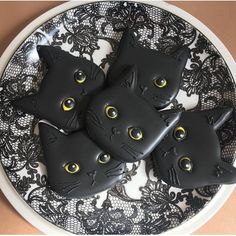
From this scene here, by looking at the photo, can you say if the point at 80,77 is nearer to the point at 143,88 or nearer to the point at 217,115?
the point at 143,88

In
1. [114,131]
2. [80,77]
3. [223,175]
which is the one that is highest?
[80,77]

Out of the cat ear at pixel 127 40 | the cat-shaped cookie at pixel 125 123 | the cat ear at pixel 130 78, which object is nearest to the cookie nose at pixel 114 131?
the cat-shaped cookie at pixel 125 123

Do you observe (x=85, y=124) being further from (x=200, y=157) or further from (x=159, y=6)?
(x=159, y=6)

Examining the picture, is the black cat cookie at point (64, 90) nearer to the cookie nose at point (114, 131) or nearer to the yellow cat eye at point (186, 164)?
the cookie nose at point (114, 131)

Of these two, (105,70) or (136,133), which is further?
(105,70)

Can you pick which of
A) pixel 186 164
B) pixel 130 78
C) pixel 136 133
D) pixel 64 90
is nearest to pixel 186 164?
pixel 186 164
